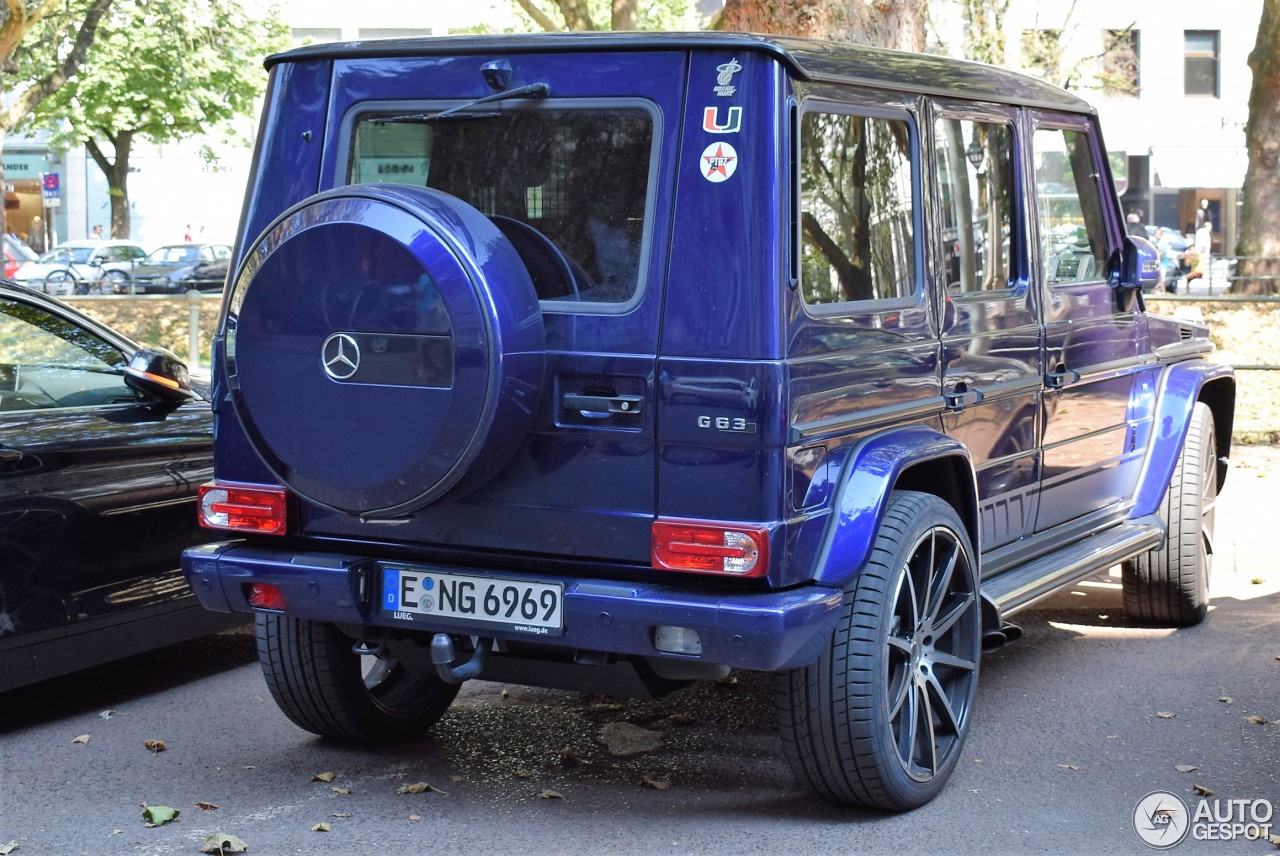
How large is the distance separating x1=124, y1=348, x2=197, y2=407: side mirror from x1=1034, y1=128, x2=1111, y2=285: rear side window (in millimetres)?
3166

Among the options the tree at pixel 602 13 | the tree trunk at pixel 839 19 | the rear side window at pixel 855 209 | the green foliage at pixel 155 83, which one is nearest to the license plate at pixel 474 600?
the rear side window at pixel 855 209

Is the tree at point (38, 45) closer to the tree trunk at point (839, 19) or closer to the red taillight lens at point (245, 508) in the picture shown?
the tree trunk at point (839, 19)

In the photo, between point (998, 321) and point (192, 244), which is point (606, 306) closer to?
point (998, 321)

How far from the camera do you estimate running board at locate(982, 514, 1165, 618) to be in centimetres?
511

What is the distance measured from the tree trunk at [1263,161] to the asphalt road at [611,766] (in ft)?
39.2

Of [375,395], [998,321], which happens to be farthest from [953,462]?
[375,395]

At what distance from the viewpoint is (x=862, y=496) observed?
4.13 metres

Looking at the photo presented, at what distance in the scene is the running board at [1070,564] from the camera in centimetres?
511

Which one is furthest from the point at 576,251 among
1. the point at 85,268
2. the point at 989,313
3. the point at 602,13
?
the point at 85,268

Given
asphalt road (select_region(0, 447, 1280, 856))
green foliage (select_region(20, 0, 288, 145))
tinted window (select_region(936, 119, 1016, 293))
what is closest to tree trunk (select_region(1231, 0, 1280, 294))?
asphalt road (select_region(0, 447, 1280, 856))

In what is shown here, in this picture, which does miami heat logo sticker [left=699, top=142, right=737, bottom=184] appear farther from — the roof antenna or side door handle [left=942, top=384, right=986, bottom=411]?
side door handle [left=942, top=384, right=986, bottom=411]

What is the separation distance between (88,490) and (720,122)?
271 cm

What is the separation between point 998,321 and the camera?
516cm

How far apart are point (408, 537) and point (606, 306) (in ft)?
2.79
